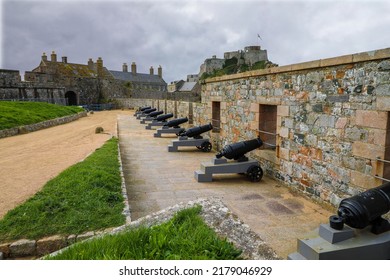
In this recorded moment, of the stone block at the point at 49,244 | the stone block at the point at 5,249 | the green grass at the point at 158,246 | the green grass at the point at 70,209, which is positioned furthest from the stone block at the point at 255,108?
the stone block at the point at 5,249

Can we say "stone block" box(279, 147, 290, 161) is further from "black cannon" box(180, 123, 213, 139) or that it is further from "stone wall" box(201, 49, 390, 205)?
"black cannon" box(180, 123, 213, 139)

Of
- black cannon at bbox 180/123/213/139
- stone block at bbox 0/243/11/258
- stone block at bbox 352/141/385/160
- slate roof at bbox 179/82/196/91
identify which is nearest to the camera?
stone block at bbox 0/243/11/258

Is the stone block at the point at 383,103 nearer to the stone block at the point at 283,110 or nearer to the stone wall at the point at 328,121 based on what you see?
the stone wall at the point at 328,121

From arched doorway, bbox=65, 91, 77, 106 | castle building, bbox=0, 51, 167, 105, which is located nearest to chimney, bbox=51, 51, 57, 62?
castle building, bbox=0, 51, 167, 105

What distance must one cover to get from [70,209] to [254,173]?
3625 millimetres

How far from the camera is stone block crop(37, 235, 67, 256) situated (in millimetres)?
3490

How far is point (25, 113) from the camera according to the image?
18438mm

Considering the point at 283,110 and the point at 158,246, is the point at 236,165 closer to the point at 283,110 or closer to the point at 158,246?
the point at 283,110

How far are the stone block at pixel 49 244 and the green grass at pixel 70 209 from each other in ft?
0.41

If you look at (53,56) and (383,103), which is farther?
(53,56)

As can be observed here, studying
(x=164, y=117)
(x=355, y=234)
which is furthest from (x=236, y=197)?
(x=164, y=117)

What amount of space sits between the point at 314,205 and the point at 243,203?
3.83ft

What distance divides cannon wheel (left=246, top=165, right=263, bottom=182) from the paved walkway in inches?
5.0

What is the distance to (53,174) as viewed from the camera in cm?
651
